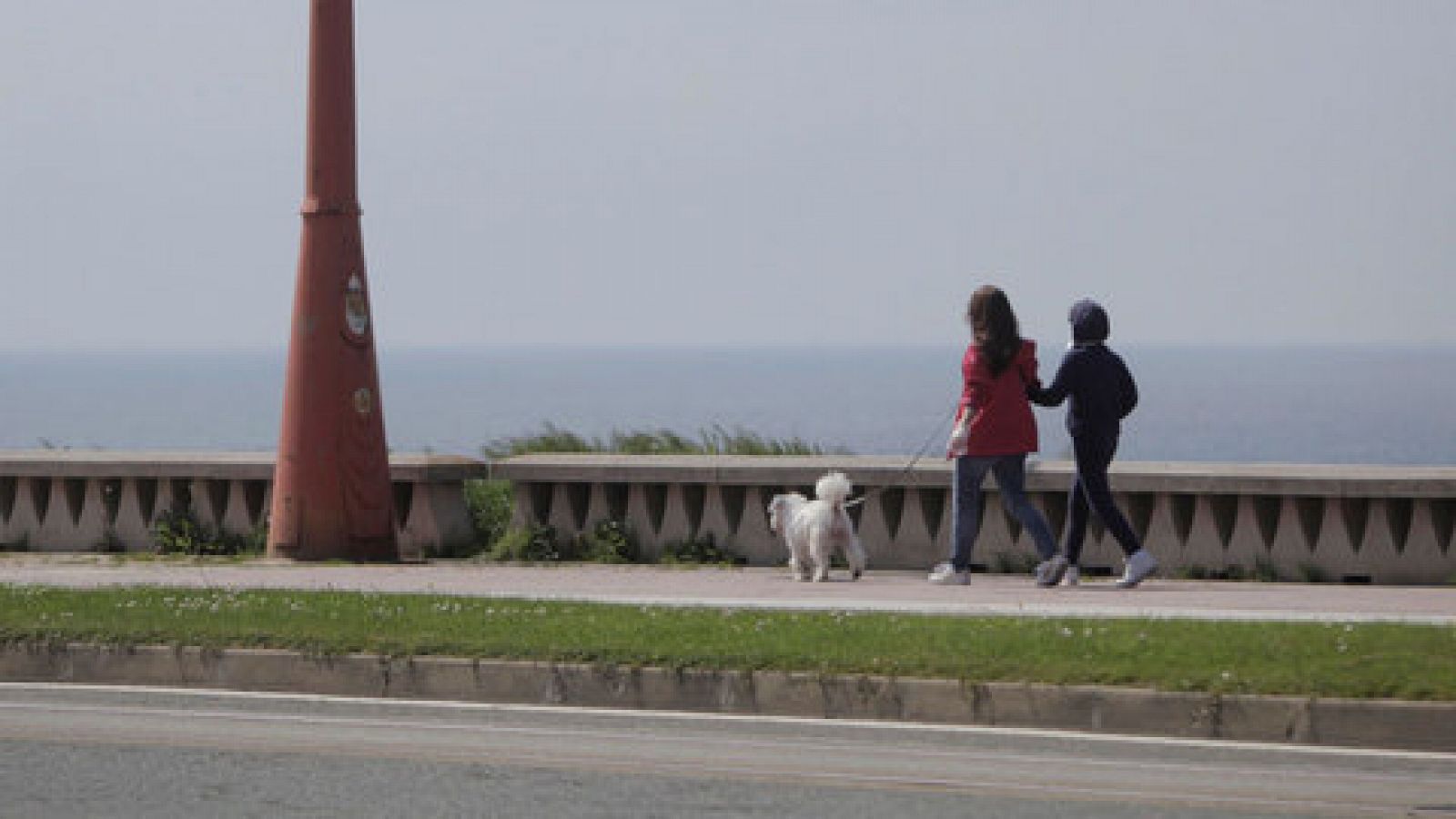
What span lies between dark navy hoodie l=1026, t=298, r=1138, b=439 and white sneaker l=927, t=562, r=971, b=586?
4.07ft

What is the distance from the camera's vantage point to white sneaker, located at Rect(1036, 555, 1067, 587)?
55.1 ft

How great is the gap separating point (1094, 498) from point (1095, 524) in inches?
59.8

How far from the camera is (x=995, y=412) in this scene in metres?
16.8

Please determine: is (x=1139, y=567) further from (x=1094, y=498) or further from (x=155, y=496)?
(x=155, y=496)

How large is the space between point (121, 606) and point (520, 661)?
123 inches

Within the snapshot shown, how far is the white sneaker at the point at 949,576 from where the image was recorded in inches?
674

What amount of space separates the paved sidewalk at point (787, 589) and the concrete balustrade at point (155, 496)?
730 millimetres

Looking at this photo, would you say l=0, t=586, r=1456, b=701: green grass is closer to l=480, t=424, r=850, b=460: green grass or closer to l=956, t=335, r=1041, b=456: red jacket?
l=956, t=335, r=1041, b=456: red jacket

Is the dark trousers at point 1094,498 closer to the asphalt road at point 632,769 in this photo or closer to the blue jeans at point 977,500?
the blue jeans at point 977,500

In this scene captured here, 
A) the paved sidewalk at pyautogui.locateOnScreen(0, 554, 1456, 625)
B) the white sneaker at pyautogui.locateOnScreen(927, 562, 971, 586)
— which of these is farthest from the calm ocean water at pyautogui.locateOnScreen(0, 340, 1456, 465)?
the white sneaker at pyautogui.locateOnScreen(927, 562, 971, 586)

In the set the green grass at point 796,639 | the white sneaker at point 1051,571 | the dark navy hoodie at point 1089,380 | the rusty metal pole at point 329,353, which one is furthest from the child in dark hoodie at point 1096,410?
the rusty metal pole at point 329,353

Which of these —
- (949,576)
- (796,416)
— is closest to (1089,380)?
(949,576)

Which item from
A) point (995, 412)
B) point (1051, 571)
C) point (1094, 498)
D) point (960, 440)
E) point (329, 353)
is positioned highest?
point (329, 353)

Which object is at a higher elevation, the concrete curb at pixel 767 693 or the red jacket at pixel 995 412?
the red jacket at pixel 995 412
